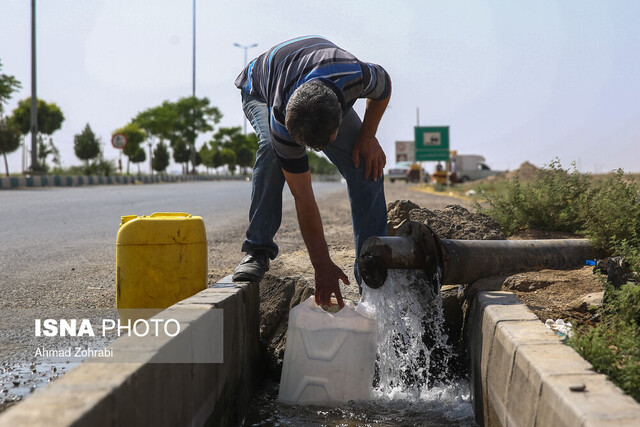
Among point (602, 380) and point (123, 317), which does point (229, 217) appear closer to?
point (123, 317)

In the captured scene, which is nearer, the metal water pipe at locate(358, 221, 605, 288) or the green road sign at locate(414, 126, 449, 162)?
the metal water pipe at locate(358, 221, 605, 288)

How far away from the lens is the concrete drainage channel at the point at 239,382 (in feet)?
5.73

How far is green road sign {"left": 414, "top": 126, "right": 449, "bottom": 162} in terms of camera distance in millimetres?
35469

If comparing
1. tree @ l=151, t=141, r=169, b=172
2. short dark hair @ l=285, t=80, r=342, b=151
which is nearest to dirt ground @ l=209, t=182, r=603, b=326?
short dark hair @ l=285, t=80, r=342, b=151

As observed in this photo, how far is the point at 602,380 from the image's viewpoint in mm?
2010

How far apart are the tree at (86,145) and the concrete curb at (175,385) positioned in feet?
142

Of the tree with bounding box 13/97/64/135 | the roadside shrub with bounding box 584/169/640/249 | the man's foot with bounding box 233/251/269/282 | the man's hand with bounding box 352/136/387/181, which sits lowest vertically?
the man's foot with bounding box 233/251/269/282

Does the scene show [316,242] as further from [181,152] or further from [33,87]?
[181,152]

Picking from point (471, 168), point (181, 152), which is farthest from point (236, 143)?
point (471, 168)

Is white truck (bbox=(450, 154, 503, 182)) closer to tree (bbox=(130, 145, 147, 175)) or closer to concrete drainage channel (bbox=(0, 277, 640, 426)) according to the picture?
tree (bbox=(130, 145, 147, 175))

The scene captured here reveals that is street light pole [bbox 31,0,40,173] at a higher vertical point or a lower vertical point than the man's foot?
higher

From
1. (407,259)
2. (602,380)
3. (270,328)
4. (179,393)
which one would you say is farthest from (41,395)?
(270,328)

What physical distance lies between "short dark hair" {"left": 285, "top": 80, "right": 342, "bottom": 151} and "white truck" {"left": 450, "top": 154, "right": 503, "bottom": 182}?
160 feet

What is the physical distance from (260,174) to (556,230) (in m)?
3.16
